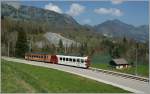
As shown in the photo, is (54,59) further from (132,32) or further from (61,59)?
(132,32)

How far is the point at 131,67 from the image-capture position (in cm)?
5034

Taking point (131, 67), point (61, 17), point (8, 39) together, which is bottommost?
point (131, 67)

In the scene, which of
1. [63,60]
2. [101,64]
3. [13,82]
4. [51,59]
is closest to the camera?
[13,82]

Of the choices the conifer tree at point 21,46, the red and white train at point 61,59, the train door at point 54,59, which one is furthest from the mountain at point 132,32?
the conifer tree at point 21,46

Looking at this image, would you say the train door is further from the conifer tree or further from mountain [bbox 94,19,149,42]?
mountain [bbox 94,19,149,42]

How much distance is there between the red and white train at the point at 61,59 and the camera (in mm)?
41031

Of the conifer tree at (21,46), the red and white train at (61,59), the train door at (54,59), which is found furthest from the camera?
the train door at (54,59)

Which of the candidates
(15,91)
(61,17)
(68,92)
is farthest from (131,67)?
(61,17)

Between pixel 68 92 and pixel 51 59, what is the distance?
29190 millimetres

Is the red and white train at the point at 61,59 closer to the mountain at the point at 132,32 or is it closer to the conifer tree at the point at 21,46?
the conifer tree at the point at 21,46

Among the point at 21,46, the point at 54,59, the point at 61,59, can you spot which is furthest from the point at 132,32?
the point at 21,46

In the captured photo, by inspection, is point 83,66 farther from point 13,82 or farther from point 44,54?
point 13,82

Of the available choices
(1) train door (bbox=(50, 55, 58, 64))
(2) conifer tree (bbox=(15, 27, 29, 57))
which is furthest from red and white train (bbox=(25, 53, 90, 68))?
(2) conifer tree (bbox=(15, 27, 29, 57))

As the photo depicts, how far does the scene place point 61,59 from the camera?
4559cm
